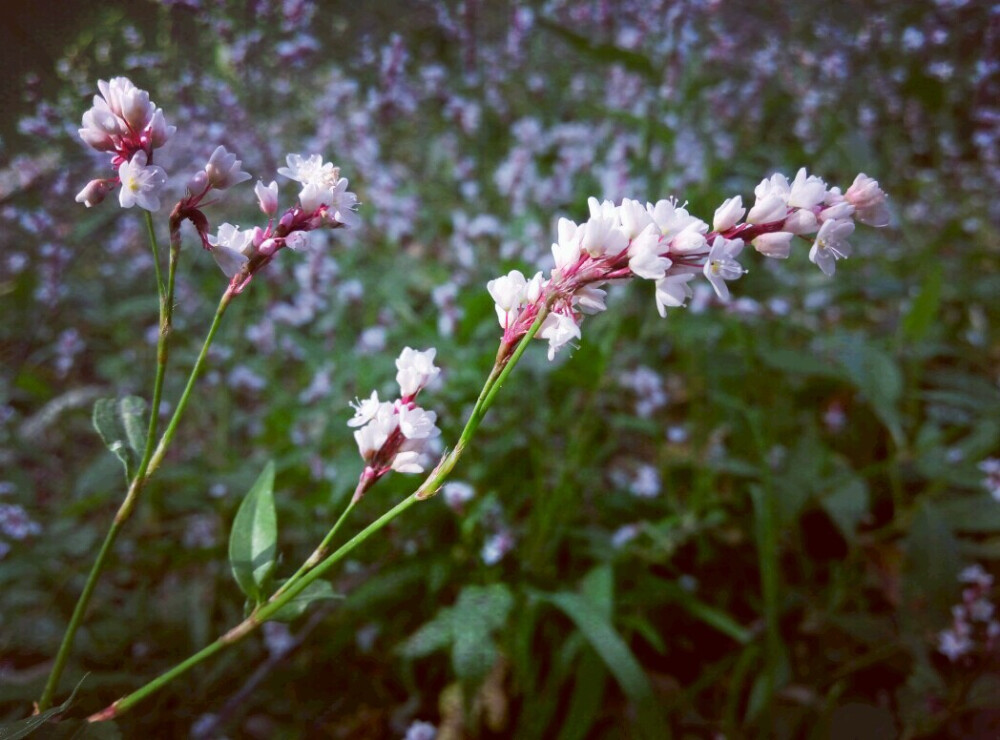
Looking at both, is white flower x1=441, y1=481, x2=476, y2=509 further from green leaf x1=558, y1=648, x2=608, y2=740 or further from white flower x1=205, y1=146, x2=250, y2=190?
white flower x1=205, y1=146, x2=250, y2=190

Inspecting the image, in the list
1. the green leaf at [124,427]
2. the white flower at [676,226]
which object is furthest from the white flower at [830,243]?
the green leaf at [124,427]

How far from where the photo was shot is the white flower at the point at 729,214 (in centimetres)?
73

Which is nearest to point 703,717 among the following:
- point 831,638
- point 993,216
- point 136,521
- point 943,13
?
point 831,638

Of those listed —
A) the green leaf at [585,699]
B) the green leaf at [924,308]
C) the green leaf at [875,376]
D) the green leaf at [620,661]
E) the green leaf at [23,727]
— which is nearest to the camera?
the green leaf at [23,727]

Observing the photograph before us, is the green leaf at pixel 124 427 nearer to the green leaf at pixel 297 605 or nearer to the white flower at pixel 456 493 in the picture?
the green leaf at pixel 297 605

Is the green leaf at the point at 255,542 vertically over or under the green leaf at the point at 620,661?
over

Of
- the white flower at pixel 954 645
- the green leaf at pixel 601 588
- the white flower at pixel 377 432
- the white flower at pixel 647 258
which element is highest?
the white flower at pixel 647 258

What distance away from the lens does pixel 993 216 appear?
10.3 feet

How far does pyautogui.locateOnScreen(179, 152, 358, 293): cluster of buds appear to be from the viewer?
0.75 metres

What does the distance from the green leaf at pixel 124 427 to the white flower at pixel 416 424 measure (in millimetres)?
315

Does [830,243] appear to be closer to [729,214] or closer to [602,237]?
[729,214]

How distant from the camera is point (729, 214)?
0.73 m

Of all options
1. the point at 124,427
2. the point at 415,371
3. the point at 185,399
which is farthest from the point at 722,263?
the point at 124,427

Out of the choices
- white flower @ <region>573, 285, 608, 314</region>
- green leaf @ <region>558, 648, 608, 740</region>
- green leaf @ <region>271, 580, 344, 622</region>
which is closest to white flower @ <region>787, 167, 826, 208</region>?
white flower @ <region>573, 285, 608, 314</region>
